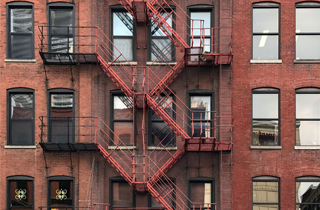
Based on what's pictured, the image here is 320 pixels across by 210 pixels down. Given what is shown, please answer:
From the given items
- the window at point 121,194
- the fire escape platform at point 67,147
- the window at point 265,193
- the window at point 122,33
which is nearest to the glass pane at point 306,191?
the window at point 265,193

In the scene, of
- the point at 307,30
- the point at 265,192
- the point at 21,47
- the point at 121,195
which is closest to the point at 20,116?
the point at 21,47

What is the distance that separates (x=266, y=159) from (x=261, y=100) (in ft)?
8.12

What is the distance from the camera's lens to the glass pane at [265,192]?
53.3 feet

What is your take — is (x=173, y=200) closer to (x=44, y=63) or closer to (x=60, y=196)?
A: (x=60, y=196)

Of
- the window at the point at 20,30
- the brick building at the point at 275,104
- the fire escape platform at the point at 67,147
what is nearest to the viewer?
the fire escape platform at the point at 67,147

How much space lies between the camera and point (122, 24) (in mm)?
17281

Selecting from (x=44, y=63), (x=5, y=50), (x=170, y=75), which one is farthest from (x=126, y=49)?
(x=5, y=50)

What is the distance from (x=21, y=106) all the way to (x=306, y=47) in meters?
12.5

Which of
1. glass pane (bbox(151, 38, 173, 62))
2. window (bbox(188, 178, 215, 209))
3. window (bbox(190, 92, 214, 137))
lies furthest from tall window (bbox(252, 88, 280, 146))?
glass pane (bbox(151, 38, 173, 62))

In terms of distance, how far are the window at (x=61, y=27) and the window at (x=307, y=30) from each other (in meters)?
9.75

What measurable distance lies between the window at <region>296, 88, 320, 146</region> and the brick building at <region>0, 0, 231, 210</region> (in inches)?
120

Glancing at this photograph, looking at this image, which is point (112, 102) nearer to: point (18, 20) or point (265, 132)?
point (18, 20)

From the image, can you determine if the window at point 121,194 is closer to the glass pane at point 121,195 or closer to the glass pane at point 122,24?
the glass pane at point 121,195

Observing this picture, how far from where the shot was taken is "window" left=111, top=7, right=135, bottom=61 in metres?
17.2
